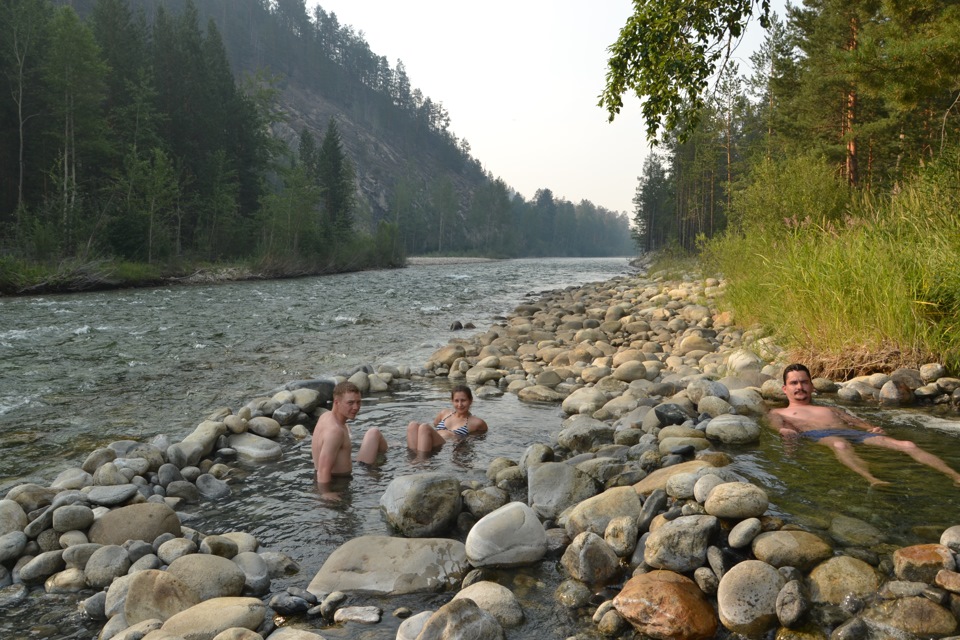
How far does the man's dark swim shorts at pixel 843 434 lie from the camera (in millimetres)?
4965

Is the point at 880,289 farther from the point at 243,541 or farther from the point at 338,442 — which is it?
the point at 243,541

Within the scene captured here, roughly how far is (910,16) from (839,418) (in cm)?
1015

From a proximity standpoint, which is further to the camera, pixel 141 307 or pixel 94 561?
pixel 141 307

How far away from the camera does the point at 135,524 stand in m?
3.83

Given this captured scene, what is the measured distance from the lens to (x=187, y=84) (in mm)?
43219

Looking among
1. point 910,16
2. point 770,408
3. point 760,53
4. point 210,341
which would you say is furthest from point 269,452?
point 760,53

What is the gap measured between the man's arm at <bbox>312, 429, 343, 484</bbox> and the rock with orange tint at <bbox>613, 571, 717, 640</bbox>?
2741 millimetres

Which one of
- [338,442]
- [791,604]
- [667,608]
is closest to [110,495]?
[338,442]

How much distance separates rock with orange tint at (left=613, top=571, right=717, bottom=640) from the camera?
271 cm

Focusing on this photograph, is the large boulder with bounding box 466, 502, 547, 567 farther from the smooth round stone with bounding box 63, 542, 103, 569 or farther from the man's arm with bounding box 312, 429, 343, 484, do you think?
the smooth round stone with bounding box 63, 542, 103, 569

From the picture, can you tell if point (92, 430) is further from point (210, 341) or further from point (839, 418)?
point (839, 418)

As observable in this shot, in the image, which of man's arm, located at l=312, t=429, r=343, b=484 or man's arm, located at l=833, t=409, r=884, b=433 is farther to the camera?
man's arm, located at l=833, t=409, r=884, b=433

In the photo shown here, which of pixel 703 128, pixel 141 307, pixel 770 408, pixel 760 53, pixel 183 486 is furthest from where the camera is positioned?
pixel 703 128

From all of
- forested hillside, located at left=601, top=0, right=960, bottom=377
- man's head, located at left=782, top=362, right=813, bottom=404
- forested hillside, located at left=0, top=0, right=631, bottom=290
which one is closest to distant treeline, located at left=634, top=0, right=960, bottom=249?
forested hillside, located at left=601, top=0, right=960, bottom=377
